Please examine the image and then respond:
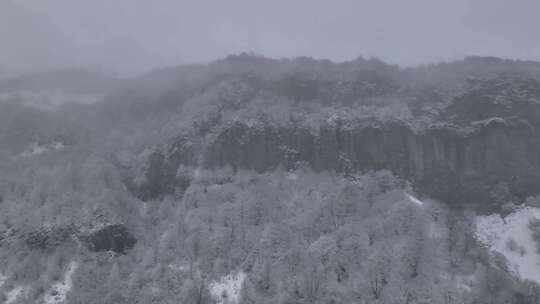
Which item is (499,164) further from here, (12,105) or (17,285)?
(12,105)

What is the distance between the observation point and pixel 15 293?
94.9 m

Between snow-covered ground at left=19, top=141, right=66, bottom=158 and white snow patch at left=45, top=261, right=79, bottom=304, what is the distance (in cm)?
5029

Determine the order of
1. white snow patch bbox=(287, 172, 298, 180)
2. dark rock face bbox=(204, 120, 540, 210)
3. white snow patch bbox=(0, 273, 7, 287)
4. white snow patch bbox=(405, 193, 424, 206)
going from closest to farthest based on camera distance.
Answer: white snow patch bbox=(0, 273, 7, 287) → white snow patch bbox=(405, 193, 424, 206) → dark rock face bbox=(204, 120, 540, 210) → white snow patch bbox=(287, 172, 298, 180)

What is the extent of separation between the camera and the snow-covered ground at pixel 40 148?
140 m

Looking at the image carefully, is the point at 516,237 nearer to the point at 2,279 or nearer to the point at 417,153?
the point at 417,153

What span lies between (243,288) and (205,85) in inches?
3193

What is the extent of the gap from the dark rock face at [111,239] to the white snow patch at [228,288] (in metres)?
25.6

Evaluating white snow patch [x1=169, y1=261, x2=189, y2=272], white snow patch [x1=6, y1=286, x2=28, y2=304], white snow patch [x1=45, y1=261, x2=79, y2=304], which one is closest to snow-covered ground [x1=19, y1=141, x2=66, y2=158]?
white snow patch [x1=45, y1=261, x2=79, y2=304]

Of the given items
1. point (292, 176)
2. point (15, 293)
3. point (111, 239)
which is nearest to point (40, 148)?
point (111, 239)

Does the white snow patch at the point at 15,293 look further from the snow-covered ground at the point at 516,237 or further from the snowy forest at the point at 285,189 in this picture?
the snow-covered ground at the point at 516,237

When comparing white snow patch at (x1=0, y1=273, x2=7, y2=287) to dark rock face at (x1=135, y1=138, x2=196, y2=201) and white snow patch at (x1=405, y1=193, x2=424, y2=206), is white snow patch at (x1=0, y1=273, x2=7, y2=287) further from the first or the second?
white snow patch at (x1=405, y1=193, x2=424, y2=206)

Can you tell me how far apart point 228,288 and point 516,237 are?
5583 centimetres

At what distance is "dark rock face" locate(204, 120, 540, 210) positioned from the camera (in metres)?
116

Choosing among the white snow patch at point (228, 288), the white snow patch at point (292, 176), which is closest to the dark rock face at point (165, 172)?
the white snow patch at point (292, 176)
